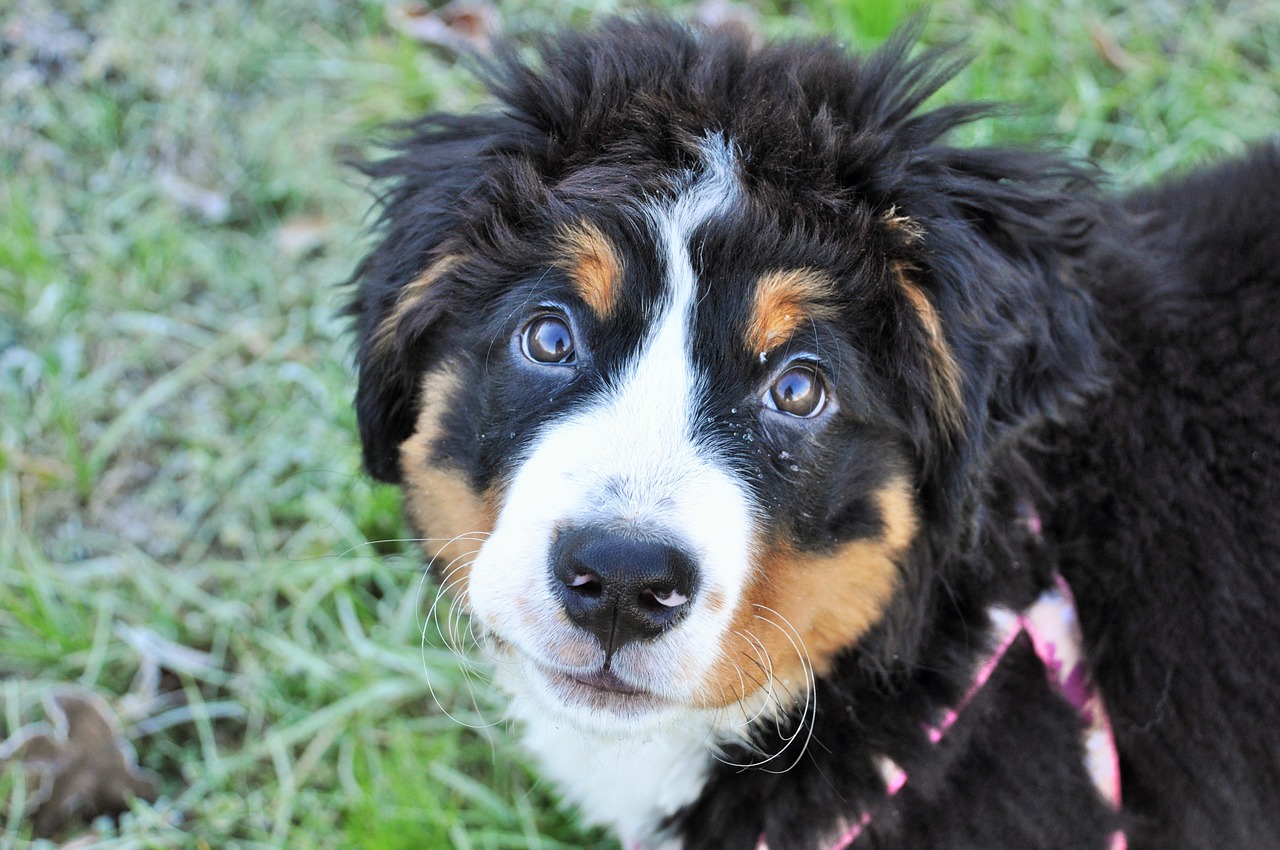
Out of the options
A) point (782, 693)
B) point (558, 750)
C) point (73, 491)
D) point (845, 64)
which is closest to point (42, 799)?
point (73, 491)

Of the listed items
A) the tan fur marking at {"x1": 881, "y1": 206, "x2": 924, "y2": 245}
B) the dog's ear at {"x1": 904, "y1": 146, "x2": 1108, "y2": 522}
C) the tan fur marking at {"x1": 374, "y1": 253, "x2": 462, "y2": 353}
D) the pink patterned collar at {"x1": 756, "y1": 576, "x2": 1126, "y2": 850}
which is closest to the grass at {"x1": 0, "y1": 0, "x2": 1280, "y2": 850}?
the tan fur marking at {"x1": 374, "y1": 253, "x2": 462, "y2": 353}

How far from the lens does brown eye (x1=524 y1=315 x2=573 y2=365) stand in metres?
2.36

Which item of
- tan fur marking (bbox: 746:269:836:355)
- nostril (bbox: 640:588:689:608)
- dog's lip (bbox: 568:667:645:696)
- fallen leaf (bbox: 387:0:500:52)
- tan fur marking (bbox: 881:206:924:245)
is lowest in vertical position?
dog's lip (bbox: 568:667:645:696)

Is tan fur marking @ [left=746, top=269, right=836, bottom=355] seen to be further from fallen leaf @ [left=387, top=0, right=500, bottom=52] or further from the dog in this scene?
fallen leaf @ [left=387, top=0, right=500, bottom=52]

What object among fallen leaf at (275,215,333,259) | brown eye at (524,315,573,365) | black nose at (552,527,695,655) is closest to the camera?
black nose at (552,527,695,655)

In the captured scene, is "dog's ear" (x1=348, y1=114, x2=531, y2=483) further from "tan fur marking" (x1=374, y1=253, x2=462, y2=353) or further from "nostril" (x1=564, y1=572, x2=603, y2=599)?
"nostril" (x1=564, y1=572, x2=603, y2=599)

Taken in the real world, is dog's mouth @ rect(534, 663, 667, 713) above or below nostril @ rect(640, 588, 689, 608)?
below

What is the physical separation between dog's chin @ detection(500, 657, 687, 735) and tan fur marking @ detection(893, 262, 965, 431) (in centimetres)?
85

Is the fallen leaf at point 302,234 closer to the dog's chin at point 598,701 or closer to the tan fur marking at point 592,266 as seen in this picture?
the tan fur marking at point 592,266

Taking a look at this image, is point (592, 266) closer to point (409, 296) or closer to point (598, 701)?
point (409, 296)

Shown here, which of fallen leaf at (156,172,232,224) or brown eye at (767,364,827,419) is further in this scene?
fallen leaf at (156,172,232,224)

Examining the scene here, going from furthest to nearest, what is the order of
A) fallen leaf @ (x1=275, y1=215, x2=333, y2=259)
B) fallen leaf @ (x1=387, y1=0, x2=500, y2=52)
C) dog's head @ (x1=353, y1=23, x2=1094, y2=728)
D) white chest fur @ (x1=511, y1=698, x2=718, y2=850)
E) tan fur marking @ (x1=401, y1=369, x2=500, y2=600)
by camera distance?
Answer: fallen leaf @ (x1=387, y1=0, x2=500, y2=52), fallen leaf @ (x1=275, y1=215, x2=333, y2=259), white chest fur @ (x1=511, y1=698, x2=718, y2=850), tan fur marking @ (x1=401, y1=369, x2=500, y2=600), dog's head @ (x1=353, y1=23, x2=1094, y2=728)

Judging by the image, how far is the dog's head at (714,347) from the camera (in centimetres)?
215

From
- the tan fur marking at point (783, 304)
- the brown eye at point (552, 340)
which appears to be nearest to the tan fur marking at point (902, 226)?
the tan fur marking at point (783, 304)
